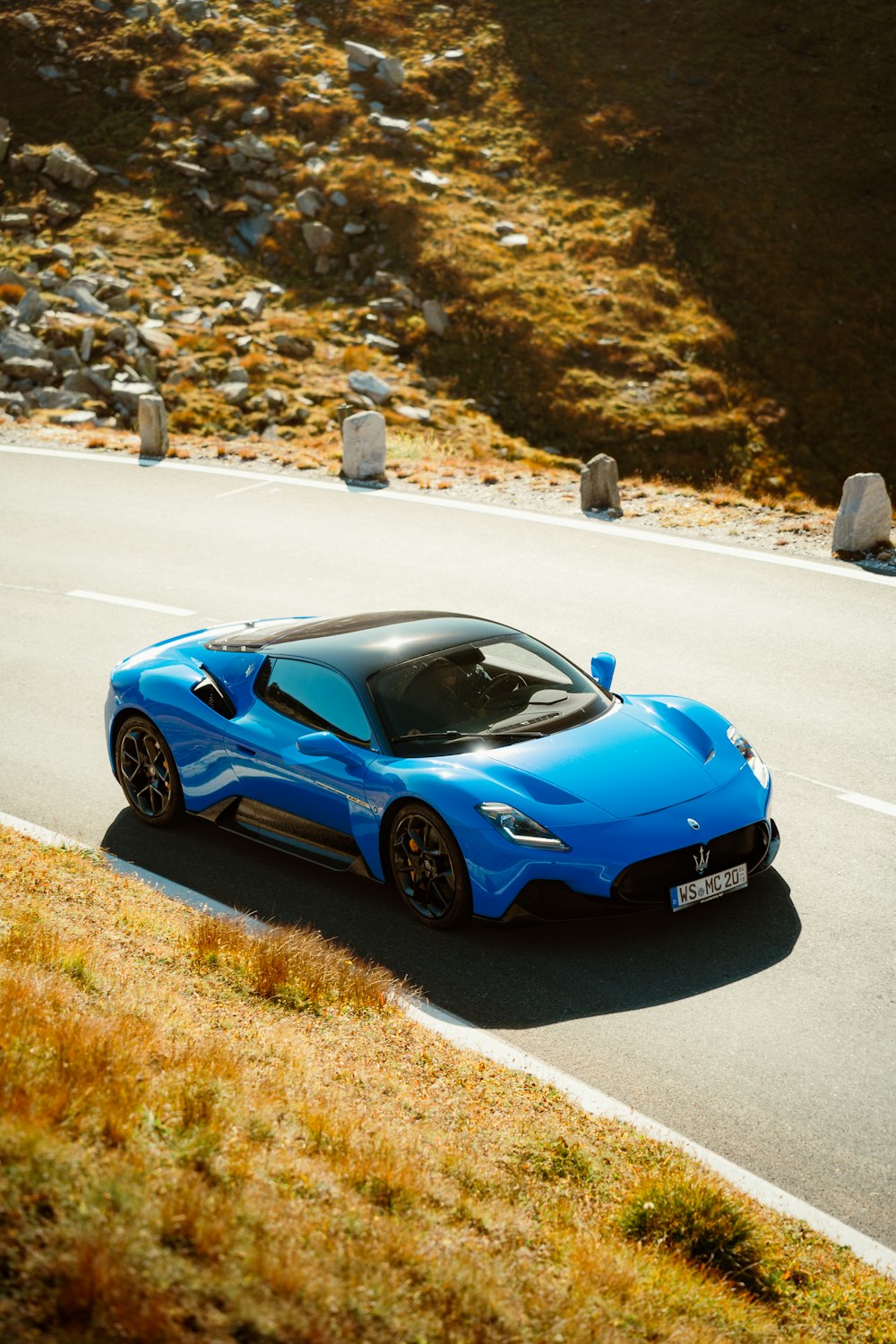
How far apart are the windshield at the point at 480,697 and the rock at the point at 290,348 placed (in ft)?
79.7

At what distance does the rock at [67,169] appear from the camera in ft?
120

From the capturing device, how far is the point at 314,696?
7.99m

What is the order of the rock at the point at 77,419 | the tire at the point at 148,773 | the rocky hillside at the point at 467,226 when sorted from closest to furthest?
the tire at the point at 148,773, the rock at the point at 77,419, the rocky hillside at the point at 467,226

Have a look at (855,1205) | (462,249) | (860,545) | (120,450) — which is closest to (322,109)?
(462,249)

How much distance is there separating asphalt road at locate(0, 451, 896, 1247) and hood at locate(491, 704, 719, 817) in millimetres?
763

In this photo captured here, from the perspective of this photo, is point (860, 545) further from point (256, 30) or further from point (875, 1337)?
point (256, 30)

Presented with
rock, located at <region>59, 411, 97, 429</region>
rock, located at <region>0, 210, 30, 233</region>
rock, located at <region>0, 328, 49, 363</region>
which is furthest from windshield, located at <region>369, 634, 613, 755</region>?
rock, located at <region>0, 210, 30, 233</region>

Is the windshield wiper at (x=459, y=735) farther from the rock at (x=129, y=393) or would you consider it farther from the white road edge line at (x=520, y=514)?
the rock at (x=129, y=393)

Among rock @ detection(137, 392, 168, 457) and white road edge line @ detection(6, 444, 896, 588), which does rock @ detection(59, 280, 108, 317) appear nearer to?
white road edge line @ detection(6, 444, 896, 588)

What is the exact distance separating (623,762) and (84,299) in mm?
26055

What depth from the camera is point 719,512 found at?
1819 cm

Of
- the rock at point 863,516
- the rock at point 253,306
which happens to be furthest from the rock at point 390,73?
the rock at point 863,516

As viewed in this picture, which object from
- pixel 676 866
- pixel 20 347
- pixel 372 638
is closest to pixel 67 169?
pixel 20 347

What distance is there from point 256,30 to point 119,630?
35.7m
